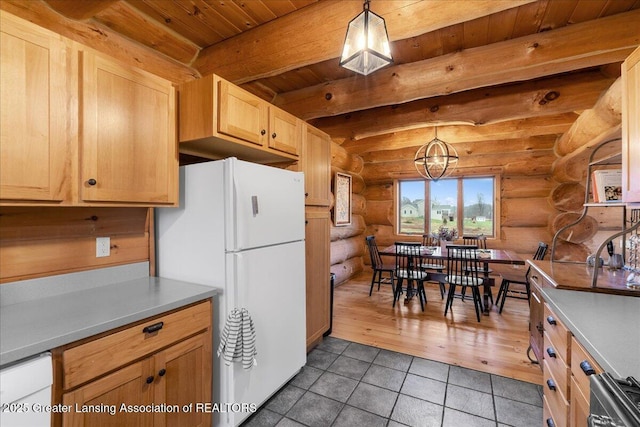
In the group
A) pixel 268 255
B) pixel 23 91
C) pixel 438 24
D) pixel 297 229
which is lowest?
pixel 268 255

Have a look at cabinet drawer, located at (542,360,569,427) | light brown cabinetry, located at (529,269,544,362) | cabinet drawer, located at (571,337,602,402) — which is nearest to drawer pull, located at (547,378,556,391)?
cabinet drawer, located at (542,360,569,427)

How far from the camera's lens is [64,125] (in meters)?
1.31

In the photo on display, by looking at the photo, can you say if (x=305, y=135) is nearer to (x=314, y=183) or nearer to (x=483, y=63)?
(x=314, y=183)

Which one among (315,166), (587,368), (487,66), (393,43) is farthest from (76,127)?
(487,66)

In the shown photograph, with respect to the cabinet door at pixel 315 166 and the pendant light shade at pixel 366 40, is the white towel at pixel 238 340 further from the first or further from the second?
the pendant light shade at pixel 366 40

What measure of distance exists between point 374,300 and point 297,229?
8.40 ft

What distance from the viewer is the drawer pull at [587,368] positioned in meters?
0.98

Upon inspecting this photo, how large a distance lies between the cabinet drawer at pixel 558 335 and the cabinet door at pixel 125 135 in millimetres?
2146

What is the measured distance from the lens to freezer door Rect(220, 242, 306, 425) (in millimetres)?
1657

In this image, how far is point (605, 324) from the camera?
3.74 feet

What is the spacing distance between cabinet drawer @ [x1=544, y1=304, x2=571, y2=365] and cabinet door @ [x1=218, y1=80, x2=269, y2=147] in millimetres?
1980

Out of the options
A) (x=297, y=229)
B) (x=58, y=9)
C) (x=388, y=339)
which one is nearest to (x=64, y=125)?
(x=58, y=9)

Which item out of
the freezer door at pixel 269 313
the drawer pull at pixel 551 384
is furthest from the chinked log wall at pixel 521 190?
the freezer door at pixel 269 313

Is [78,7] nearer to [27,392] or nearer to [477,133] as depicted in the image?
[27,392]
